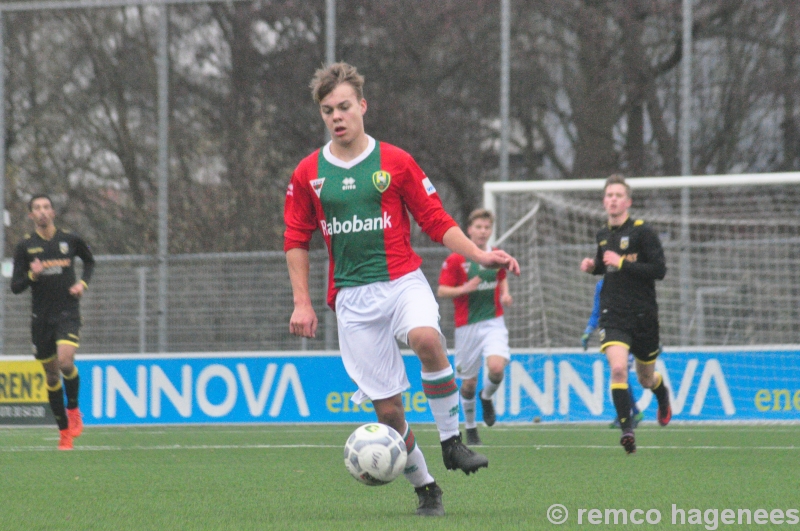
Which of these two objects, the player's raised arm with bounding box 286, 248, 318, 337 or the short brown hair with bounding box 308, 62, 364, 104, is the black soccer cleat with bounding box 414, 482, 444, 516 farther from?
the short brown hair with bounding box 308, 62, 364, 104

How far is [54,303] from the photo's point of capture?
10492 mm

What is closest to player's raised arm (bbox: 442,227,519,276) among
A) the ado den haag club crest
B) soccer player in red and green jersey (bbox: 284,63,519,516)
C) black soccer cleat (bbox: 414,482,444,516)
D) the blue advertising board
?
soccer player in red and green jersey (bbox: 284,63,519,516)

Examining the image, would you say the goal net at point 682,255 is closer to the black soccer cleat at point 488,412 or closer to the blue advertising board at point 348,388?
the blue advertising board at point 348,388

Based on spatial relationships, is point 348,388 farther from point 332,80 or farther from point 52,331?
point 332,80

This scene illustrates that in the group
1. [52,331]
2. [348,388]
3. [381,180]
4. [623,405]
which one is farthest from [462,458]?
[348,388]

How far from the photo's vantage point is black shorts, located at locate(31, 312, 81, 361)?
1038cm

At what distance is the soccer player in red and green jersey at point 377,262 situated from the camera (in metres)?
5.40

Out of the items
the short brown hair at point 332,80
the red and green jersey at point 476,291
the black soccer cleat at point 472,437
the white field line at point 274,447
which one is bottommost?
the white field line at point 274,447

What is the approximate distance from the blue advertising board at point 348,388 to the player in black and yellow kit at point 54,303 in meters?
3.69

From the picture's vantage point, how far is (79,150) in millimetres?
17078

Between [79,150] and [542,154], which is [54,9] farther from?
[542,154]

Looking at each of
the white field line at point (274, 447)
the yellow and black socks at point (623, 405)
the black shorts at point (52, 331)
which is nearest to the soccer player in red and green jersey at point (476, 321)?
the white field line at point (274, 447)

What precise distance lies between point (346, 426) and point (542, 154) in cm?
427

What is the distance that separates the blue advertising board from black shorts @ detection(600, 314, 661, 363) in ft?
14.7
